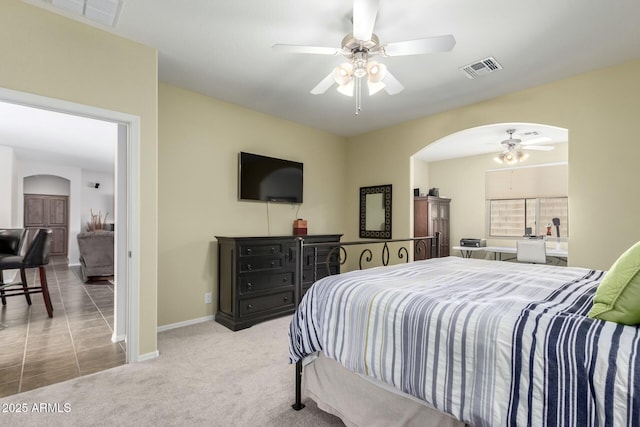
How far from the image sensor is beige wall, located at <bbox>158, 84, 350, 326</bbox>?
3270 mm

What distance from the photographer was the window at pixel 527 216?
568 centimetres

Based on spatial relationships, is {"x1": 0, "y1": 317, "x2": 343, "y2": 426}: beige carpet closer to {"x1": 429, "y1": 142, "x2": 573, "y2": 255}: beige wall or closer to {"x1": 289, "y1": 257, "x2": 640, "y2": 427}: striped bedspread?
{"x1": 289, "y1": 257, "x2": 640, "y2": 427}: striped bedspread

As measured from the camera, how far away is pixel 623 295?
1042mm

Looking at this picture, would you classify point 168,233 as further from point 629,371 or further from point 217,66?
point 629,371

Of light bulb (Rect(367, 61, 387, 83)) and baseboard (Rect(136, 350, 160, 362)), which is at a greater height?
light bulb (Rect(367, 61, 387, 83))

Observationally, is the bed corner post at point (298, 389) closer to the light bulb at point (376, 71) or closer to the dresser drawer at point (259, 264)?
the dresser drawer at point (259, 264)

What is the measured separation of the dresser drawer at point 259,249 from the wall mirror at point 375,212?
173 cm

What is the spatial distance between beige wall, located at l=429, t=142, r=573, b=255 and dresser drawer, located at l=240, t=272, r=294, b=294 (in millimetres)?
4566

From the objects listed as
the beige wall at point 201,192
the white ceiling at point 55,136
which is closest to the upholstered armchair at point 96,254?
the white ceiling at point 55,136

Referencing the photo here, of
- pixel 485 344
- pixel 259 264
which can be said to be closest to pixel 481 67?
pixel 485 344

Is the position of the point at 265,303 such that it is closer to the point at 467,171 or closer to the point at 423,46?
the point at 423,46

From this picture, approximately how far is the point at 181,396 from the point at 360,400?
123 centimetres

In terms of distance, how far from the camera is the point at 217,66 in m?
2.87

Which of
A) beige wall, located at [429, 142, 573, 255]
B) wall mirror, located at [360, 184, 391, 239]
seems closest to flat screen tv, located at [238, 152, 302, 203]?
wall mirror, located at [360, 184, 391, 239]
